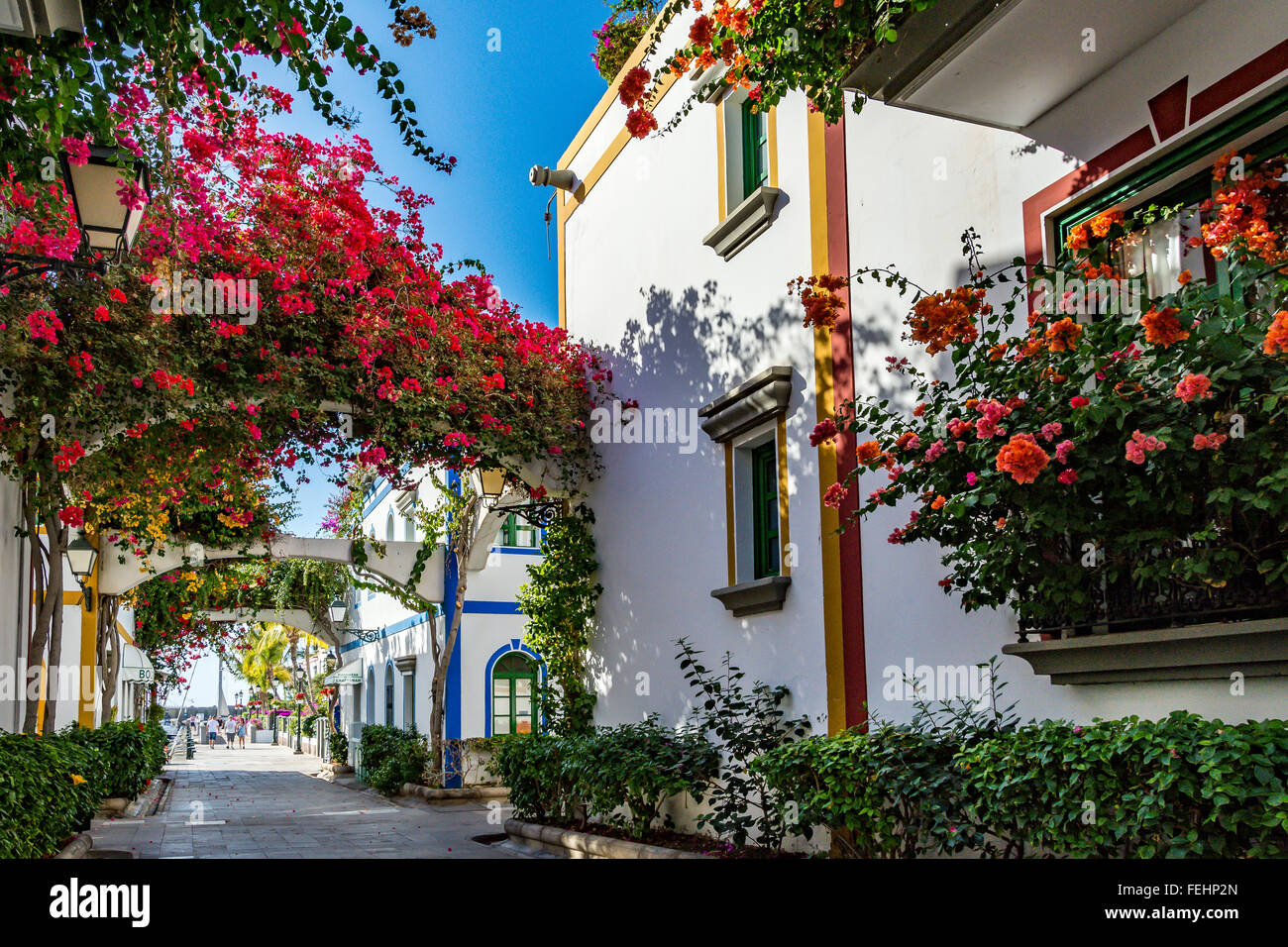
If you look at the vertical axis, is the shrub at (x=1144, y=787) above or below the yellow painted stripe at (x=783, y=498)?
below

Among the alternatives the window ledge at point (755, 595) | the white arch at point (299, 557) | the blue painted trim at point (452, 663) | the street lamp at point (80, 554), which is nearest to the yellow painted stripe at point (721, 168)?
the window ledge at point (755, 595)

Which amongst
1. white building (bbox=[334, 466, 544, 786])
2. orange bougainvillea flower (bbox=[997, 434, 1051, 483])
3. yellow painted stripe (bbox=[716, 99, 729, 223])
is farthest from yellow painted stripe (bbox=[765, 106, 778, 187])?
white building (bbox=[334, 466, 544, 786])

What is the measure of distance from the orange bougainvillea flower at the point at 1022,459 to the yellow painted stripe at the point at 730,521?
463 centimetres

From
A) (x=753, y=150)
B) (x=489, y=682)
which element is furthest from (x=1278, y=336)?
(x=489, y=682)

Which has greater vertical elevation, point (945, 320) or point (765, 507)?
point (945, 320)

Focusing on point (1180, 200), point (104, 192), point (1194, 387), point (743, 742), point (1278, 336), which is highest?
point (104, 192)

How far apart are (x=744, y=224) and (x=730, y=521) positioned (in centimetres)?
231

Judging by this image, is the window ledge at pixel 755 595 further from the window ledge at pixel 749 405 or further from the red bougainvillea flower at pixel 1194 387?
the red bougainvillea flower at pixel 1194 387

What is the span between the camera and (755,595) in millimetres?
7945

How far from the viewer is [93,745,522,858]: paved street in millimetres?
10516

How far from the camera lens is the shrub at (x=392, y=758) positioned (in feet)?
56.5

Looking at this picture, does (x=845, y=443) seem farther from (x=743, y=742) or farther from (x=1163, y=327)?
(x=1163, y=327)

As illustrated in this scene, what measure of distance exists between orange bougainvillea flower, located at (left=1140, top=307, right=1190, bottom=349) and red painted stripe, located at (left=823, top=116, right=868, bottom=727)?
2.93m

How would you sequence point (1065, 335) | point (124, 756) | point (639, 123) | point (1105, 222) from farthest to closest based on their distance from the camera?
point (124, 756) < point (639, 123) < point (1105, 222) < point (1065, 335)
